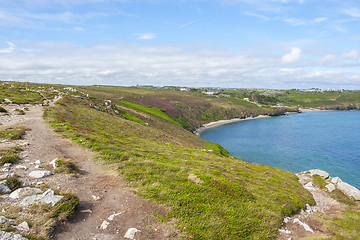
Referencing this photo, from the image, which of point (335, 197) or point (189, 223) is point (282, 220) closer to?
point (189, 223)

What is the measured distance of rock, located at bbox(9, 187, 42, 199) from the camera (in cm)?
948

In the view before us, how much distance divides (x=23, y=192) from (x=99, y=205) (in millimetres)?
3937

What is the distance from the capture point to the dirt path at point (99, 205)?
28.1 ft

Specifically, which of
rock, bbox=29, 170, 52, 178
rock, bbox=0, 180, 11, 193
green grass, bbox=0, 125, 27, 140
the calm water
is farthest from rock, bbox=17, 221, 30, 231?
the calm water

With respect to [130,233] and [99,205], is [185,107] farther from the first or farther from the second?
[130,233]

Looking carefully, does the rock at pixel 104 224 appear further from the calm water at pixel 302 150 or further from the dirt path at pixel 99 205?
the calm water at pixel 302 150

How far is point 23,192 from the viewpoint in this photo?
9.81 meters

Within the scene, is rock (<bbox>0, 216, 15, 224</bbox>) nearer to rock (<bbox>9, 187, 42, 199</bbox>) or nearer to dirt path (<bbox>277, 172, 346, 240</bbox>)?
rock (<bbox>9, 187, 42, 199</bbox>)

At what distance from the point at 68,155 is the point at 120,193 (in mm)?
8504

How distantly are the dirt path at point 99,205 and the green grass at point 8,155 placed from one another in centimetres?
52

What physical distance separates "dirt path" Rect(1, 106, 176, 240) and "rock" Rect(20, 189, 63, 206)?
1.24 m

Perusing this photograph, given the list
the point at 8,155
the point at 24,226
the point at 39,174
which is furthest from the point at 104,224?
the point at 8,155

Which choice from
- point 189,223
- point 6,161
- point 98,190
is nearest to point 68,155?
point 6,161

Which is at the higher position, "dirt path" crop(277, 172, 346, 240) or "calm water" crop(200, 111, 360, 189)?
"dirt path" crop(277, 172, 346, 240)
